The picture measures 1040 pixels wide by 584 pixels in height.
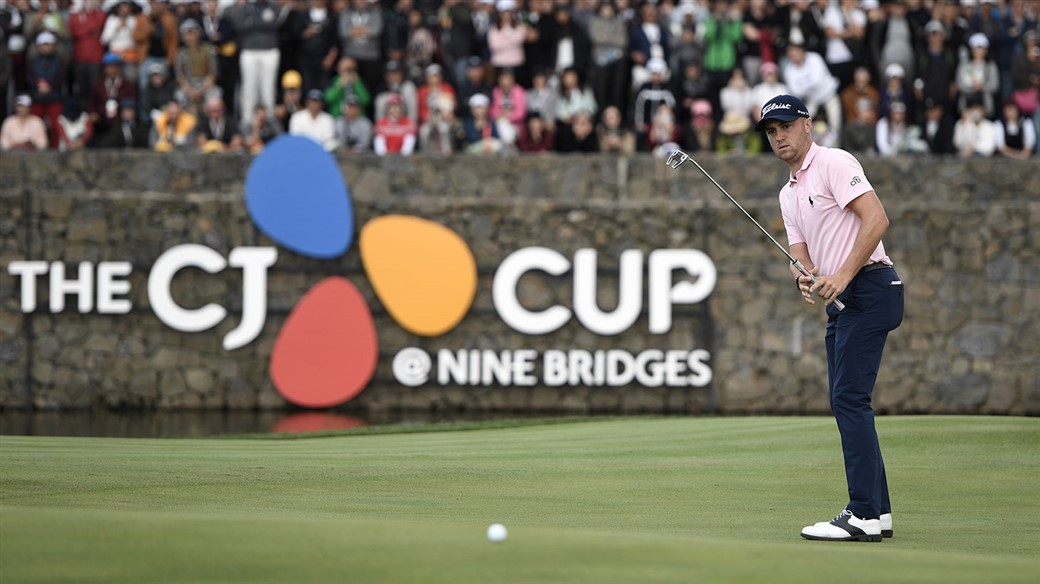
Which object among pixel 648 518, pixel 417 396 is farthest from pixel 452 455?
pixel 417 396

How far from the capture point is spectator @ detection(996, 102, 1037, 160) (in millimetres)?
19406

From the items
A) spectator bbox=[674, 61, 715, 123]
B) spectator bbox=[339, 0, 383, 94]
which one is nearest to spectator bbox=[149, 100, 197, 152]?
spectator bbox=[339, 0, 383, 94]

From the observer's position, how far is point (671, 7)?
20.4 m

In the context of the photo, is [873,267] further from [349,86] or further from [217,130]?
[217,130]

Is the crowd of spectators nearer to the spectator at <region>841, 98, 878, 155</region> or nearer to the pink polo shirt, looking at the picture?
the spectator at <region>841, 98, 878, 155</region>

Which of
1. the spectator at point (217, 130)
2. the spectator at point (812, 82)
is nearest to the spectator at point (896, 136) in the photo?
the spectator at point (812, 82)

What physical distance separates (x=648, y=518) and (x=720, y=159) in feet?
39.8

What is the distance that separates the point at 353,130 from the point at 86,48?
12.6 feet

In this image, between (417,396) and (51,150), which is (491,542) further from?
(51,150)

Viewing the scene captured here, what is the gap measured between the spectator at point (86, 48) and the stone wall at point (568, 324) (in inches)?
94.6

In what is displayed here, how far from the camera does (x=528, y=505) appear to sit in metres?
7.47

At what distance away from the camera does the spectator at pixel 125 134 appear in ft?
63.4

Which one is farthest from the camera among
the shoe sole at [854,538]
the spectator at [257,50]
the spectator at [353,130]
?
the spectator at [257,50]

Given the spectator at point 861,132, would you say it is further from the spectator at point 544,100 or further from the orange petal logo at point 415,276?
the orange petal logo at point 415,276
